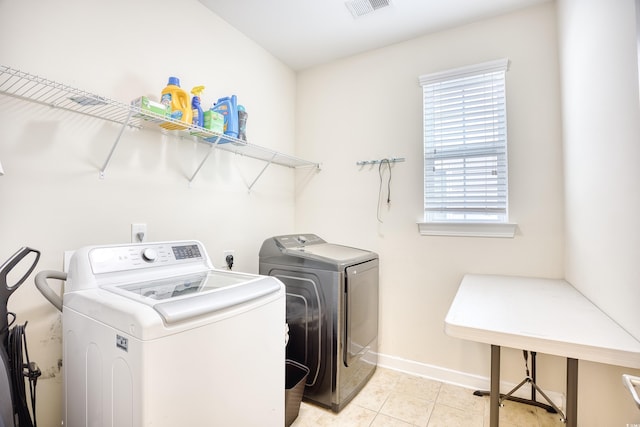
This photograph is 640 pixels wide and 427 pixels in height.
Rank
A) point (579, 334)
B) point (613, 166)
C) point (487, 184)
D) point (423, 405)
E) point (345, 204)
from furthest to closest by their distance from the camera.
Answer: point (345, 204) < point (487, 184) < point (423, 405) < point (613, 166) < point (579, 334)

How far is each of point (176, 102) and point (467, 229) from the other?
2.07 meters

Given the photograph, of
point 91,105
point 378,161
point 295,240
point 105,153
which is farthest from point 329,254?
point 91,105

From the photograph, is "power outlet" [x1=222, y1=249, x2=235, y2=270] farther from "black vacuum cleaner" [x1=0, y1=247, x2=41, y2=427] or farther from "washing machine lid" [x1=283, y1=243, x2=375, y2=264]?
"black vacuum cleaner" [x1=0, y1=247, x2=41, y2=427]

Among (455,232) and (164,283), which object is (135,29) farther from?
(455,232)

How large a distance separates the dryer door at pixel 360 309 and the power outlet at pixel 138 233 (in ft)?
3.90

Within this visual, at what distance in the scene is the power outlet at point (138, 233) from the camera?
1651 mm

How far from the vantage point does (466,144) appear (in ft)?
7.44

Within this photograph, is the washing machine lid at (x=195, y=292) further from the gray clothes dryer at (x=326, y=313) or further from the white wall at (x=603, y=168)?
the white wall at (x=603, y=168)

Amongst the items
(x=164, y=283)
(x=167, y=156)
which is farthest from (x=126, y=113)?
(x=164, y=283)

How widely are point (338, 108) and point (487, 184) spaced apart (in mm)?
1429

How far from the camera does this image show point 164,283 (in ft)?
4.37

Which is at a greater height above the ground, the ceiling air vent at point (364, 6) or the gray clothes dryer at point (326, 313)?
the ceiling air vent at point (364, 6)

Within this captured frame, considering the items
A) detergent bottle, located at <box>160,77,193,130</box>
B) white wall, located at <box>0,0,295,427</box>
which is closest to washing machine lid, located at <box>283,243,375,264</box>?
white wall, located at <box>0,0,295,427</box>

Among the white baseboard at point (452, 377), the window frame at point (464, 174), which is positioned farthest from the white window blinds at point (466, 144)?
the white baseboard at point (452, 377)
